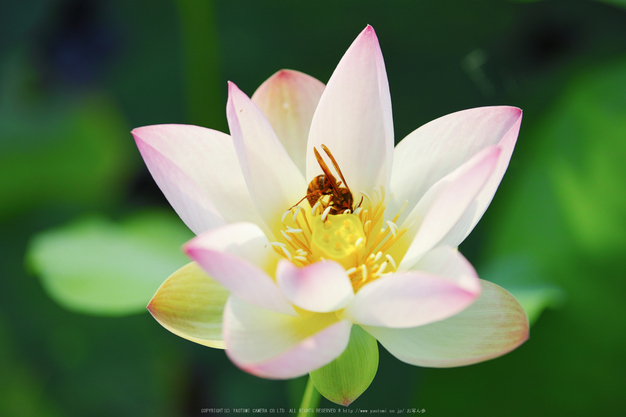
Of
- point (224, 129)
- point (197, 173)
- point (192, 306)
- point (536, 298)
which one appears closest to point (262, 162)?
point (197, 173)

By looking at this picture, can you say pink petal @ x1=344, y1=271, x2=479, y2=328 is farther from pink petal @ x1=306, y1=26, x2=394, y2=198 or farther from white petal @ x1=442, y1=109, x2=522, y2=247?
pink petal @ x1=306, y1=26, x2=394, y2=198

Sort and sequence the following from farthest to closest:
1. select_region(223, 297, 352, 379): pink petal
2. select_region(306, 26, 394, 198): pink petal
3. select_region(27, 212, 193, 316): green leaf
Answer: select_region(27, 212, 193, 316): green leaf < select_region(306, 26, 394, 198): pink petal < select_region(223, 297, 352, 379): pink petal

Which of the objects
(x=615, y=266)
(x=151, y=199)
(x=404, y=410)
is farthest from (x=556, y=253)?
(x=151, y=199)

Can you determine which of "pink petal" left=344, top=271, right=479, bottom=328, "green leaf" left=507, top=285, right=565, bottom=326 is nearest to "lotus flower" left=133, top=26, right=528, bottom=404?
"pink petal" left=344, top=271, right=479, bottom=328

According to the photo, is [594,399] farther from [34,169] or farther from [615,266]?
[34,169]

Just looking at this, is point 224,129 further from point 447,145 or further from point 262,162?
point 447,145

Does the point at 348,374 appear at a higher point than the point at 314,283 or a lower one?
lower
